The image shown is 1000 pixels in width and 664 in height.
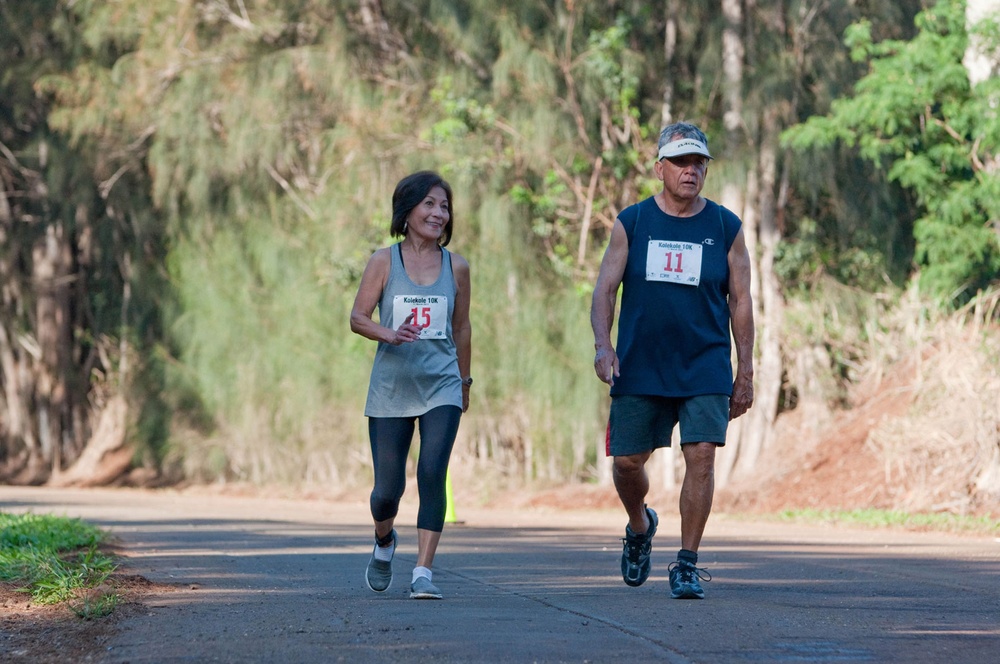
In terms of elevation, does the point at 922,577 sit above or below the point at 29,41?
below

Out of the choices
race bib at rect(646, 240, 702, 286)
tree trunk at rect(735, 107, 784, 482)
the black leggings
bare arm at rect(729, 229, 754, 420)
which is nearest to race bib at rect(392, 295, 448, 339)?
the black leggings

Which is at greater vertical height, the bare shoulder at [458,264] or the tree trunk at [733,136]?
the tree trunk at [733,136]

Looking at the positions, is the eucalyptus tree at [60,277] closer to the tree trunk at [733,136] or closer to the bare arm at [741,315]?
the tree trunk at [733,136]

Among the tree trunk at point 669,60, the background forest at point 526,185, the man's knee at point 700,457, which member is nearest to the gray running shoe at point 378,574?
the man's knee at point 700,457

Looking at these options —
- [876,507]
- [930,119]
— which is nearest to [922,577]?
[876,507]

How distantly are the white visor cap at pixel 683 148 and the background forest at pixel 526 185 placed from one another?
31.4ft

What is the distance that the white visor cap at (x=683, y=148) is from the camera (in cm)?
753

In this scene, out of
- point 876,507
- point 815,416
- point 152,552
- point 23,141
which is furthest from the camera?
point 23,141

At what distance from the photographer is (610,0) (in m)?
22.0

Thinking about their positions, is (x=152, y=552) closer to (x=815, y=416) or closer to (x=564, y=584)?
(x=564, y=584)

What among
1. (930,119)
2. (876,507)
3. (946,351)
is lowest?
(876,507)

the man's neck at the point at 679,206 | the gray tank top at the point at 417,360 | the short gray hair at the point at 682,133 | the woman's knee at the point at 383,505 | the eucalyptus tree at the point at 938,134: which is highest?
the eucalyptus tree at the point at 938,134

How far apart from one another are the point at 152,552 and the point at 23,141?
2606cm

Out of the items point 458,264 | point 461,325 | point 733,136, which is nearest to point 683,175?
point 458,264
